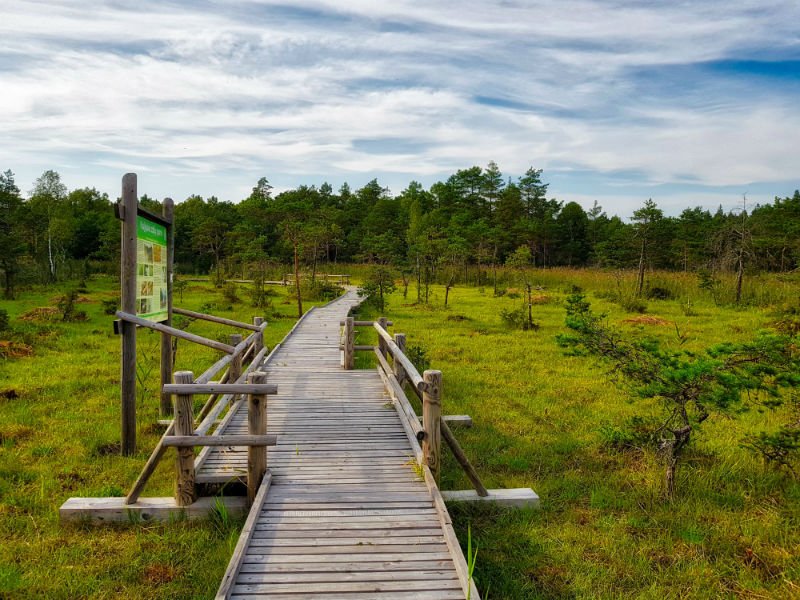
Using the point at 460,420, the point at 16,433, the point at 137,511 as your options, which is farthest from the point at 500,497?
the point at 16,433

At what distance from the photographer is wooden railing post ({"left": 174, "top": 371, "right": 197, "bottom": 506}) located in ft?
15.7

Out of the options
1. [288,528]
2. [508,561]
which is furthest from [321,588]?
[508,561]

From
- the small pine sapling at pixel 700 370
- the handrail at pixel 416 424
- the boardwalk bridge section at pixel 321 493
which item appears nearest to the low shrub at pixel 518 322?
the handrail at pixel 416 424

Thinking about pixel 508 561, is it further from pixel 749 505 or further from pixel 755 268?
pixel 755 268

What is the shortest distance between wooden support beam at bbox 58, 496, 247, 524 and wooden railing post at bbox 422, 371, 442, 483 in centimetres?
174

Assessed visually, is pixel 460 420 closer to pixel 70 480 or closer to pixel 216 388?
pixel 216 388

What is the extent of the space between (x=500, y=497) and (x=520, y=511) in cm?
22

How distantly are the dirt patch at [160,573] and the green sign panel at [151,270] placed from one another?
→ 2982mm

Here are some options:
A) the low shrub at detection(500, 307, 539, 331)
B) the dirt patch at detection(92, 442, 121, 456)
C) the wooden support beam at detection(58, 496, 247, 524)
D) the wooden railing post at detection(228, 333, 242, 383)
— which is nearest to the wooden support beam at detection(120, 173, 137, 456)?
the dirt patch at detection(92, 442, 121, 456)

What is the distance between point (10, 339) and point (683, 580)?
45.9 ft

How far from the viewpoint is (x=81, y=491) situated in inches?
218

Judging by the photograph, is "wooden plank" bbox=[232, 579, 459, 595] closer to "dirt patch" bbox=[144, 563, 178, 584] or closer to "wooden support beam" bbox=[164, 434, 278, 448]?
"dirt patch" bbox=[144, 563, 178, 584]

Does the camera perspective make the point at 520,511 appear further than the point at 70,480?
No

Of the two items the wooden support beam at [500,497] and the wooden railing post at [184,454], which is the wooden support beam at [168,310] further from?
A: the wooden support beam at [500,497]
